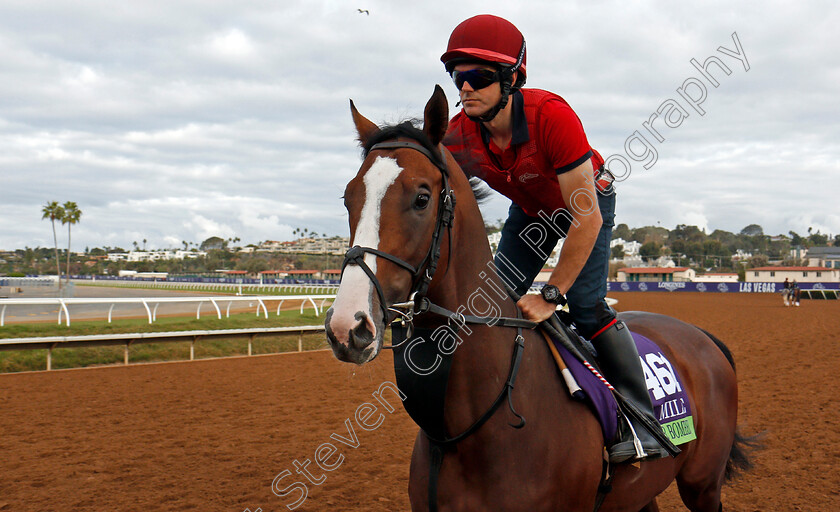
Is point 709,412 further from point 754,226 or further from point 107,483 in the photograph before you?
point 754,226

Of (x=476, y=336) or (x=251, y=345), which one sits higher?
(x=476, y=336)

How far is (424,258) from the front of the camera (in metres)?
1.88

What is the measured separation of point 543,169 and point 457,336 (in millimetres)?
854

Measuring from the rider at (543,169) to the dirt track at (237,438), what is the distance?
4.92 feet

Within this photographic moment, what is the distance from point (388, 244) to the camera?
1758mm

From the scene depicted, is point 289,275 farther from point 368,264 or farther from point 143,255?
point 143,255

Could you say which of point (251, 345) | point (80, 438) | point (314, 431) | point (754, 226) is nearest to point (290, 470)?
point (314, 431)

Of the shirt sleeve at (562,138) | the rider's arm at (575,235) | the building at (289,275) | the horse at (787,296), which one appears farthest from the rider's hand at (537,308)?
the building at (289,275)

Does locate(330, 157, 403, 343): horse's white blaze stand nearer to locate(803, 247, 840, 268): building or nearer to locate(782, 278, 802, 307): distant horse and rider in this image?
locate(782, 278, 802, 307): distant horse and rider

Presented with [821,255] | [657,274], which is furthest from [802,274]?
[821,255]

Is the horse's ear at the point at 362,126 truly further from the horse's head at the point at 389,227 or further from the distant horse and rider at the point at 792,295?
the distant horse and rider at the point at 792,295

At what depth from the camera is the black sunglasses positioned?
2268 mm

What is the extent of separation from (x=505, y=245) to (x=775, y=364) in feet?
39.1

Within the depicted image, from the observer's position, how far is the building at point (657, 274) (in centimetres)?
7943
